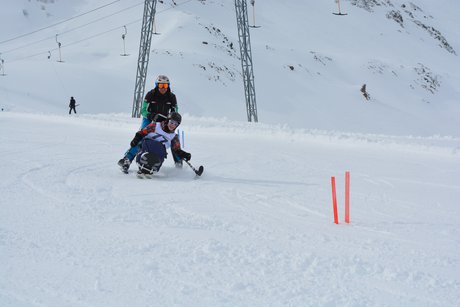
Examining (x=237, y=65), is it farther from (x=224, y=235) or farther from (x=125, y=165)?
(x=224, y=235)

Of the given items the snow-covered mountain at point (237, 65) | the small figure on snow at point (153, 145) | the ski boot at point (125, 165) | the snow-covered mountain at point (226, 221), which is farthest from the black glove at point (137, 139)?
the snow-covered mountain at point (237, 65)

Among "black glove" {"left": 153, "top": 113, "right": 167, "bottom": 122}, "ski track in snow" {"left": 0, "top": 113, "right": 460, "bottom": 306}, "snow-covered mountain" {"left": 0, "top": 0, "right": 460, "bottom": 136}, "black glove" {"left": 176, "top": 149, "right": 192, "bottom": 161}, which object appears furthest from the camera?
"snow-covered mountain" {"left": 0, "top": 0, "right": 460, "bottom": 136}

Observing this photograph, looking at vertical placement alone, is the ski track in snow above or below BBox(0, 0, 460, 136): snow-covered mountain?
below

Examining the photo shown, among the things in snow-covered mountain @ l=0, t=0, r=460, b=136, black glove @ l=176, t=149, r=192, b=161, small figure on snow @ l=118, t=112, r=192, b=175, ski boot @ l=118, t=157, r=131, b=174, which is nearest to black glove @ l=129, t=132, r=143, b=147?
small figure on snow @ l=118, t=112, r=192, b=175

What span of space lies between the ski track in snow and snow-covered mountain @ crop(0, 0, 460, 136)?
27.5 m

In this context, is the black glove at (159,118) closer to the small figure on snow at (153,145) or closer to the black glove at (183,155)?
the small figure on snow at (153,145)

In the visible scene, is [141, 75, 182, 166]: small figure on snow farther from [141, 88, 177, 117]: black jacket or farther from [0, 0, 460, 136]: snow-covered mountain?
[0, 0, 460, 136]: snow-covered mountain

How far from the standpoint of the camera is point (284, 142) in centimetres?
1403

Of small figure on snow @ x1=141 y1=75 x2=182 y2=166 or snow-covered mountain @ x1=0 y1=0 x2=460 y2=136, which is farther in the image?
snow-covered mountain @ x1=0 y1=0 x2=460 y2=136

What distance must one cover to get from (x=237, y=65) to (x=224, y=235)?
45737 mm

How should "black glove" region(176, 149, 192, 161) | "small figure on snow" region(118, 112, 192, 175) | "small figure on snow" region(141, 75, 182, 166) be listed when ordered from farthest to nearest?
"small figure on snow" region(141, 75, 182, 166)
"black glove" region(176, 149, 192, 161)
"small figure on snow" region(118, 112, 192, 175)

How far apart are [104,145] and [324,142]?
6.03 meters

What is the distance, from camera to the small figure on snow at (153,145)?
8352 mm

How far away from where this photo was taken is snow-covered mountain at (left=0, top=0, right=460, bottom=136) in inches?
1601
